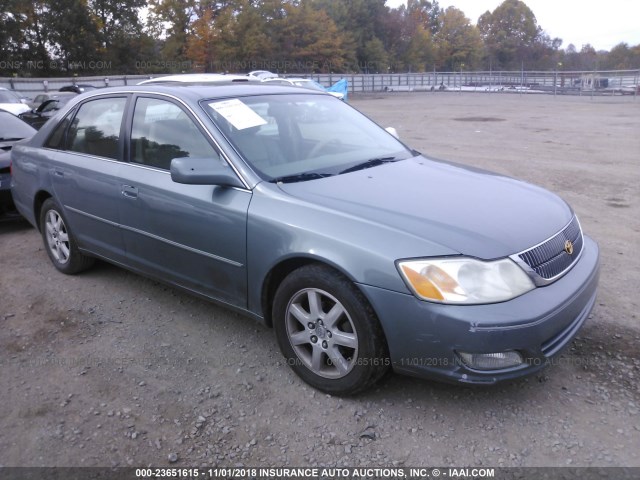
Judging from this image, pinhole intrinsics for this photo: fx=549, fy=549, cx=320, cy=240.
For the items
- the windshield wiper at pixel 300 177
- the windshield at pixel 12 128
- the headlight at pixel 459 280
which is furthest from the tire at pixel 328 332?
the windshield at pixel 12 128

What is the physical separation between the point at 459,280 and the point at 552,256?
65 cm

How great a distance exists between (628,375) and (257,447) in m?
2.10

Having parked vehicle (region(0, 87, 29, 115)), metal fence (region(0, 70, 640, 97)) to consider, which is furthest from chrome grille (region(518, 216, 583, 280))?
metal fence (region(0, 70, 640, 97))

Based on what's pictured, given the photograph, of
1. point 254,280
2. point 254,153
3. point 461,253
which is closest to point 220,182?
point 254,153

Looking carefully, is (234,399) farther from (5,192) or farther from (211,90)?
(5,192)

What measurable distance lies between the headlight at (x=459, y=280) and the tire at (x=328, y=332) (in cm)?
30

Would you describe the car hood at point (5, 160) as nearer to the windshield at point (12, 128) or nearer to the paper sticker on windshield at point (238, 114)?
the windshield at point (12, 128)

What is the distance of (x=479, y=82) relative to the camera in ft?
149

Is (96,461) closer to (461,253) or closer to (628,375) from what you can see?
(461,253)

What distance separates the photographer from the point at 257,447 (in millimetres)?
2627

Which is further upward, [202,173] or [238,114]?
[238,114]

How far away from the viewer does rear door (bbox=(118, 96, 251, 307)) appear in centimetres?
324

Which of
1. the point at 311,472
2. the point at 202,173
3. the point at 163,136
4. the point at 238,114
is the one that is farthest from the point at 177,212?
the point at 311,472

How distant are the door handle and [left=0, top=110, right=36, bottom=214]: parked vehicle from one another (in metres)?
3.23
